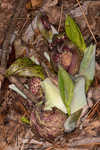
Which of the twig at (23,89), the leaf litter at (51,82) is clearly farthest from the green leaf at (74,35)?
the twig at (23,89)

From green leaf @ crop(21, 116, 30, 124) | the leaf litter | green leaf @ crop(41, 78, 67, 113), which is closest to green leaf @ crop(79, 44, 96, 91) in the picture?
the leaf litter

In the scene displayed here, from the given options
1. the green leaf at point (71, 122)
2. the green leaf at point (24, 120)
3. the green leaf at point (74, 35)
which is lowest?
the green leaf at point (24, 120)

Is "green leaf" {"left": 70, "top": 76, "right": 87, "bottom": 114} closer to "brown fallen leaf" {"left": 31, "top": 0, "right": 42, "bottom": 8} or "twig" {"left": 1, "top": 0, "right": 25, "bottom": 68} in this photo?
"twig" {"left": 1, "top": 0, "right": 25, "bottom": 68}

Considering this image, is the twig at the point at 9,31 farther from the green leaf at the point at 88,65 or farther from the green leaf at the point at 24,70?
the green leaf at the point at 88,65

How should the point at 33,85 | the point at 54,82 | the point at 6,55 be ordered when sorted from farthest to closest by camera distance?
the point at 6,55, the point at 33,85, the point at 54,82

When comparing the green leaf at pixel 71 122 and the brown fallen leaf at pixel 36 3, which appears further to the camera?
the brown fallen leaf at pixel 36 3

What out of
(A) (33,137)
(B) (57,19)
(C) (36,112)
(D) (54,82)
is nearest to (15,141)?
(A) (33,137)

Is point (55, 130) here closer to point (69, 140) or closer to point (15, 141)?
point (69, 140)
